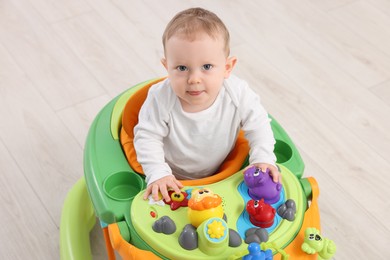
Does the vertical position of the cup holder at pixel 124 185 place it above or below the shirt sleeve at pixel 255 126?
below

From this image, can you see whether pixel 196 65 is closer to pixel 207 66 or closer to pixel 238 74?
pixel 207 66

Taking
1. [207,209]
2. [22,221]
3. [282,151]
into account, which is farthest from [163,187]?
[22,221]

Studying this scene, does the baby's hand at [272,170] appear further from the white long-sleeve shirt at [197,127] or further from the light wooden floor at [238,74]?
the light wooden floor at [238,74]

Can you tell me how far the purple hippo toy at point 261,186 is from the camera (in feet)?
2.94

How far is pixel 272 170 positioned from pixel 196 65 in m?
0.20

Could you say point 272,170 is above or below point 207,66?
below

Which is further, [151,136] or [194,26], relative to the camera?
[151,136]

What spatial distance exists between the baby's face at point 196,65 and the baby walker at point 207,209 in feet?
0.45

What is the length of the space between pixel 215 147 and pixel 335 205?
1.11 feet

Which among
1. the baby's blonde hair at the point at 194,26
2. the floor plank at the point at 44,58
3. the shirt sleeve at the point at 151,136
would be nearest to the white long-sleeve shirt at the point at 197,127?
the shirt sleeve at the point at 151,136

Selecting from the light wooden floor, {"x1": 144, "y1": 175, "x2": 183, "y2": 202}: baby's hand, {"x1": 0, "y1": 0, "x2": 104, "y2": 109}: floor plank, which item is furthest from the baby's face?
{"x1": 0, "y1": 0, "x2": 104, "y2": 109}: floor plank

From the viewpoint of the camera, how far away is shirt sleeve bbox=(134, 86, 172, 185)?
94cm

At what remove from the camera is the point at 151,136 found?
97 centimetres

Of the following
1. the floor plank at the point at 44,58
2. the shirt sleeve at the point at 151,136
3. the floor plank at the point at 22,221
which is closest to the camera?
the shirt sleeve at the point at 151,136
